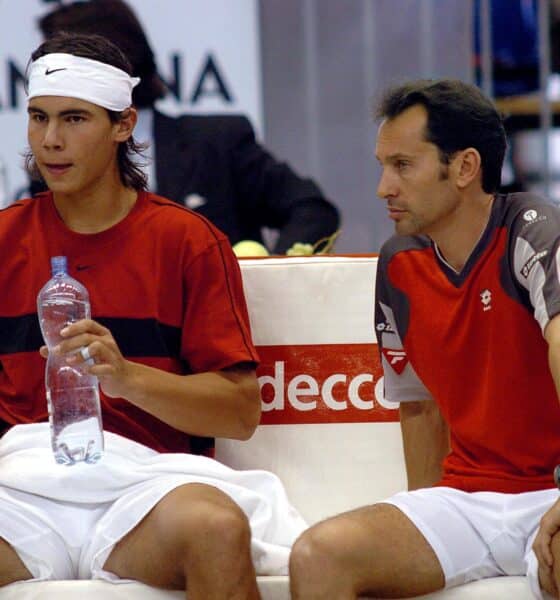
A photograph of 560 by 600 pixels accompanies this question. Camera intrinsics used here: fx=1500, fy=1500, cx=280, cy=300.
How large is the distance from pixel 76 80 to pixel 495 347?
40.6 inches

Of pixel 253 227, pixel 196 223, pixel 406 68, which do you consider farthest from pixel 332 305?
pixel 406 68

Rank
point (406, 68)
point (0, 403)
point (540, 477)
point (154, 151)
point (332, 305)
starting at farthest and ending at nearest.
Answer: point (406, 68), point (154, 151), point (332, 305), point (0, 403), point (540, 477)

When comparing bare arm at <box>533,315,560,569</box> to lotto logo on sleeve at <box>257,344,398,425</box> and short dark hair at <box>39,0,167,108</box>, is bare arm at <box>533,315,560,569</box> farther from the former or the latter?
short dark hair at <box>39,0,167,108</box>

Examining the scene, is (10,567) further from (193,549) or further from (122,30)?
(122,30)

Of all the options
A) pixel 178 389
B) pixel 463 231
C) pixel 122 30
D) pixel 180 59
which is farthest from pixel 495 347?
pixel 180 59

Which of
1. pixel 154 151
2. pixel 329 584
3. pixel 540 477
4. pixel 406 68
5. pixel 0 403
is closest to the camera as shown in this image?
pixel 329 584

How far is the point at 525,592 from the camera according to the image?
2762mm

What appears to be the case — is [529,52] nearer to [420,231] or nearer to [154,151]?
[154,151]

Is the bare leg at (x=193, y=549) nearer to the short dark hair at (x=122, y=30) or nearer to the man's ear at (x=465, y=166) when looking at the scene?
the man's ear at (x=465, y=166)

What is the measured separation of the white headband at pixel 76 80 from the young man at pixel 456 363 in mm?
575

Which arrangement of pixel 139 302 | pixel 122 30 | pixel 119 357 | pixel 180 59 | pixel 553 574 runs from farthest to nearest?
pixel 180 59, pixel 122 30, pixel 139 302, pixel 119 357, pixel 553 574

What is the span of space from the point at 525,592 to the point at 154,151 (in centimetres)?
239

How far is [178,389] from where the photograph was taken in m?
2.93

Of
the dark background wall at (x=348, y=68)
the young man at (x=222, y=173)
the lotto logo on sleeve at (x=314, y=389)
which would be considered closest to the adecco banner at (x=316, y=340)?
the lotto logo on sleeve at (x=314, y=389)
